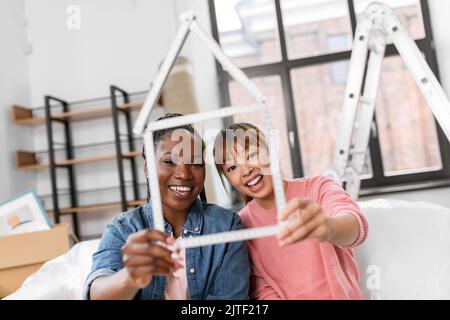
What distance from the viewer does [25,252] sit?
983mm

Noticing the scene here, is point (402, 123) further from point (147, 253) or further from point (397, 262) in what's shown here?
point (147, 253)

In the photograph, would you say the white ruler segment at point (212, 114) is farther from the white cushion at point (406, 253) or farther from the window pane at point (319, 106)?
the window pane at point (319, 106)

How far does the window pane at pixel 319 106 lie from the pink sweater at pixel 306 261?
1.39 metres

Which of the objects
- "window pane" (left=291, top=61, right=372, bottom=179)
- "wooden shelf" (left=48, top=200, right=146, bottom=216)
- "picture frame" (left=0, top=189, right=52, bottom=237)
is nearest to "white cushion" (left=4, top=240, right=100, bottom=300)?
"picture frame" (left=0, top=189, right=52, bottom=237)

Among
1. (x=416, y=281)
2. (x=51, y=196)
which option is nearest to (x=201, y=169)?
(x=416, y=281)

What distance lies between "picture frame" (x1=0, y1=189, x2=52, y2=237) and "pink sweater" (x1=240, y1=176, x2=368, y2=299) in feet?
2.54

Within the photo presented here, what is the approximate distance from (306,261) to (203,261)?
0.43 ft

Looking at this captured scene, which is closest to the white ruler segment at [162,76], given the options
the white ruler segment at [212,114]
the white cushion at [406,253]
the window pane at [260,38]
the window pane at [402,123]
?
the white ruler segment at [212,114]

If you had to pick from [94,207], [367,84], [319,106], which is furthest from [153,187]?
[319,106]

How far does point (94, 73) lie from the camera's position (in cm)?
124

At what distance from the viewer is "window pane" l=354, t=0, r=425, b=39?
176cm

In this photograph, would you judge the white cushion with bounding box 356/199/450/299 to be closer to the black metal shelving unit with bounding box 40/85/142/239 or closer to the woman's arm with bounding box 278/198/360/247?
the woman's arm with bounding box 278/198/360/247

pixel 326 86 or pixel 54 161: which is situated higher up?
pixel 326 86
